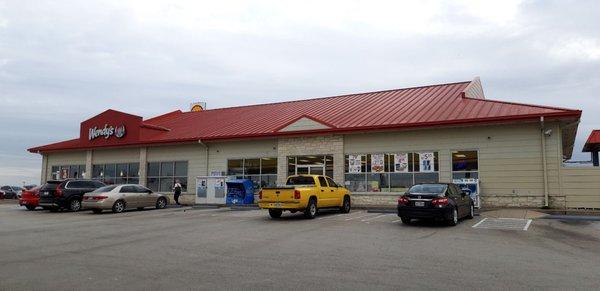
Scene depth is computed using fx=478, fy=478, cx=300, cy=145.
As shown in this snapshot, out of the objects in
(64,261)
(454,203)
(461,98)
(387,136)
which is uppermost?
(461,98)

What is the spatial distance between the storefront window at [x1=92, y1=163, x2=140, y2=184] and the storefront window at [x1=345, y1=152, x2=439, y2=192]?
1553cm

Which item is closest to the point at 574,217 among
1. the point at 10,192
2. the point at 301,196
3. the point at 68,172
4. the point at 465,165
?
the point at 465,165

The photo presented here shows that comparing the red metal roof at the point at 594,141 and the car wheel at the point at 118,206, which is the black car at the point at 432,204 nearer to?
the car wheel at the point at 118,206

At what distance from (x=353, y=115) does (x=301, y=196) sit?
1085 cm

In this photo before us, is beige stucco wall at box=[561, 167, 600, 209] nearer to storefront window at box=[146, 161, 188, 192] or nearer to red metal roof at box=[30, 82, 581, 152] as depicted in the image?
red metal roof at box=[30, 82, 581, 152]

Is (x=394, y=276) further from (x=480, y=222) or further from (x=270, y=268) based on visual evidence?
(x=480, y=222)

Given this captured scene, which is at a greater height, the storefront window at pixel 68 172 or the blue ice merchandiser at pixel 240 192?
the storefront window at pixel 68 172

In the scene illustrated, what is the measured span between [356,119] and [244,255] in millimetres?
16898

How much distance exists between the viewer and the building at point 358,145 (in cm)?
2039

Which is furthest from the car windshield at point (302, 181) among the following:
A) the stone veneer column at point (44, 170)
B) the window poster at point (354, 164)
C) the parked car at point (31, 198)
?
the stone veneer column at point (44, 170)

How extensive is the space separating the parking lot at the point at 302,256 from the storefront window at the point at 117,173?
55.5ft

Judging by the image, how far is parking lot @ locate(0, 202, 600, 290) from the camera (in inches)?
285

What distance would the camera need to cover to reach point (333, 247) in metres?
10.7

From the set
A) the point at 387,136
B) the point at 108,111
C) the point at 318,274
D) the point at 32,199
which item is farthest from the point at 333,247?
the point at 108,111
